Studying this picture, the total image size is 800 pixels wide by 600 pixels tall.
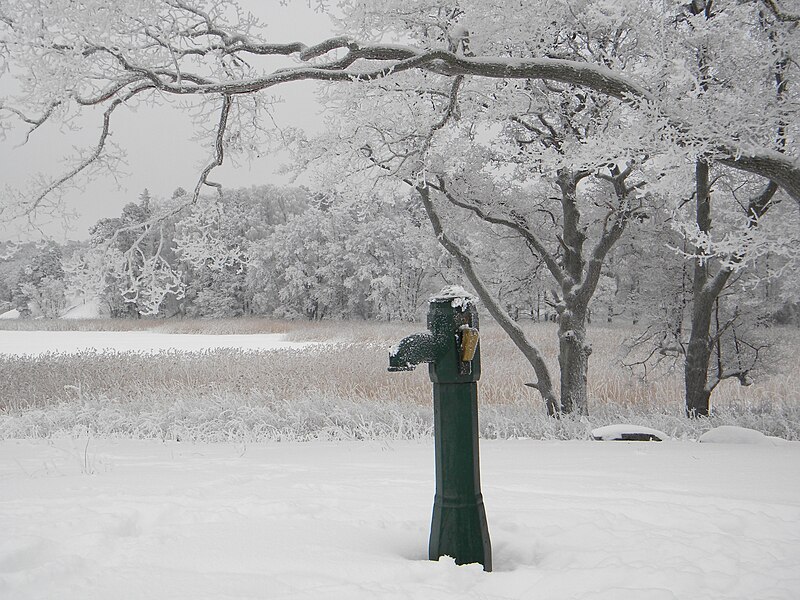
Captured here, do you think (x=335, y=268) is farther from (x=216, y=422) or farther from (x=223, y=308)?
(x=216, y=422)

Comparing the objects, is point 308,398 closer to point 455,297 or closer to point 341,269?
point 455,297

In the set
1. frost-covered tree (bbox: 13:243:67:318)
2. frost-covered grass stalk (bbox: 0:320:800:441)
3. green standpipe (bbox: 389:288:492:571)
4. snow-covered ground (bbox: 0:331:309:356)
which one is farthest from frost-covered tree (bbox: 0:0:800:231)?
frost-covered tree (bbox: 13:243:67:318)

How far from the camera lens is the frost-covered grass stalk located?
6.62 meters

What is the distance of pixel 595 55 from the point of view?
8.99m

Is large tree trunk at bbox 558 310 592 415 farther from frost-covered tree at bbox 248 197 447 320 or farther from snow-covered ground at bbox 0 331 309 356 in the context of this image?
frost-covered tree at bbox 248 197 447 320

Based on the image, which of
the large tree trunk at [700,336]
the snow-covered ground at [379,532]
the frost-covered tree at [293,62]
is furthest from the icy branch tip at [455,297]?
the large tree trunk at [700,336]

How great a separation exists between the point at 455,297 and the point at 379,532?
991mm

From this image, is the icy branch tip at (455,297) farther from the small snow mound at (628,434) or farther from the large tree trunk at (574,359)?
the large tree trunk at (574,359)

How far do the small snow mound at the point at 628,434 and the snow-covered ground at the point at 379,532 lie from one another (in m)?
1.68

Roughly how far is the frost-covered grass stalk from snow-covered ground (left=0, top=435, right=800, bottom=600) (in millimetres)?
2546

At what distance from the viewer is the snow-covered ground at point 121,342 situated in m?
21.4

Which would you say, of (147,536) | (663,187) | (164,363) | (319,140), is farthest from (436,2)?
(164,363)

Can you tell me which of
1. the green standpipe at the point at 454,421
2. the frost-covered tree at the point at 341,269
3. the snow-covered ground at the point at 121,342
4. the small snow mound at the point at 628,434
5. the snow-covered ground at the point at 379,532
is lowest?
the snow-covered ground at the point at 121,342

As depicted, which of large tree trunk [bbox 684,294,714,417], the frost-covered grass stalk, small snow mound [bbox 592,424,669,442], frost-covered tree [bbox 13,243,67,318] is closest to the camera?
small snow mound [bbox 592,424,669,442]
